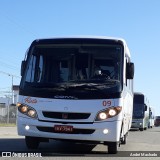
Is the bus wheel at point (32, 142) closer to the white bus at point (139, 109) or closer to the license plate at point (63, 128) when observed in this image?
the license plate at point (63, 128)

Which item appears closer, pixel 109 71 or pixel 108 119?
pixel 108 119

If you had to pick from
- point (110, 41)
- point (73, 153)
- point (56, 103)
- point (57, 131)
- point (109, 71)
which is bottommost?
point (73, 153)

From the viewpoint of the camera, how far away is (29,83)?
37.1 feet

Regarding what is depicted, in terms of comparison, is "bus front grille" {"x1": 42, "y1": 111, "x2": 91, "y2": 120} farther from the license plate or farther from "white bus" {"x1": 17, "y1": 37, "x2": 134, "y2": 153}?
the license plate

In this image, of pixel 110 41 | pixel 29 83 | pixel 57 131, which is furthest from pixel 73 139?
pixel 110 41

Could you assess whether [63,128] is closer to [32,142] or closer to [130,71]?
[32,142]

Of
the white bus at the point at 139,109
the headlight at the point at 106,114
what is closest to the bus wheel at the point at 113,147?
the headlight at the point at 106,114

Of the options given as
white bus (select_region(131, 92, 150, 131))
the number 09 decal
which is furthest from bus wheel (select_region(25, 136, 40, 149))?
white bus (select_region(131, 92, 150, 131))

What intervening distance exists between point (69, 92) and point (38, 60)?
1653 millimetres

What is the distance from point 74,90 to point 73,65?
44.1 inches

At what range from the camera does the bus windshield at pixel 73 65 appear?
37.2ft

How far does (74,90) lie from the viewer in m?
10.8

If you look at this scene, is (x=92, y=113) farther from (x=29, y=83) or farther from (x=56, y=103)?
(x=29, y=83)

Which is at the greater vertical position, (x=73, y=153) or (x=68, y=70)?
(x=68, y=70)
